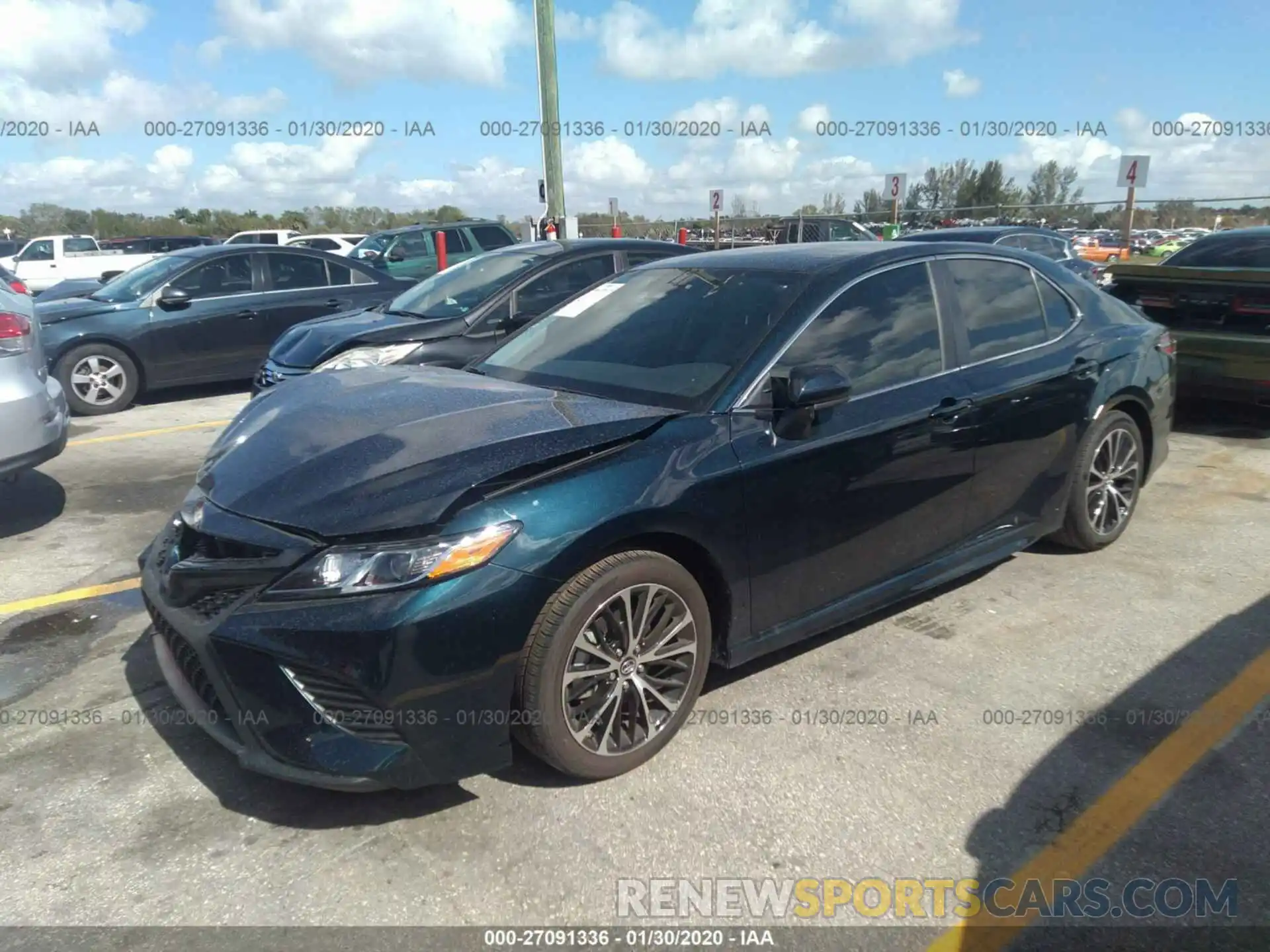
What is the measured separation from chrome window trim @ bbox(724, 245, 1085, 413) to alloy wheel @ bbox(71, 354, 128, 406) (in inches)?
321

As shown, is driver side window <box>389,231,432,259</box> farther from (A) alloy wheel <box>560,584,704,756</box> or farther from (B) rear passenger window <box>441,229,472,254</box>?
(A) alloy wheel <box>560,584,704,756</box>

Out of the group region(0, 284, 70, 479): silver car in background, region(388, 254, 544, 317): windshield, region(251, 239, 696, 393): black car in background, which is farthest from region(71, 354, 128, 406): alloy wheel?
region(0, 284, 70, 479): silver car in background

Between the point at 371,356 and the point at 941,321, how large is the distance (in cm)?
436

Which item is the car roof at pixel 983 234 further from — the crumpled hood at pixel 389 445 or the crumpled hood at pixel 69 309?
the crumpled hood at pixel 69 309

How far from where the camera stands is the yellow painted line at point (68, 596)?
4500 millimetres

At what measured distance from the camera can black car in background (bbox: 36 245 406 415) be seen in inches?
360

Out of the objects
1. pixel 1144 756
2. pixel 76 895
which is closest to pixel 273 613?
pixel 76 895

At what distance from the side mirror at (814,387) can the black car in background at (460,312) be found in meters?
3.53

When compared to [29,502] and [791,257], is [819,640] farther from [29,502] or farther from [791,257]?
[29,502]

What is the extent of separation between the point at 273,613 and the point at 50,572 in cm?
309

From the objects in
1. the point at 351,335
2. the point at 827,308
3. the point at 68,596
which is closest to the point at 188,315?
the point at 351,335

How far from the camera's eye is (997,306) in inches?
170

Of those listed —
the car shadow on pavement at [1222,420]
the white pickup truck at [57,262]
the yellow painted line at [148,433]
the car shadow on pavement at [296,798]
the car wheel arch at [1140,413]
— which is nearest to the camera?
the car shadow on pavement at [296,798]

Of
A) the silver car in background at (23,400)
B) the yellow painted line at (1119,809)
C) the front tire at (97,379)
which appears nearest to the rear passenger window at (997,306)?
the yellow painted line at (1119,809)
